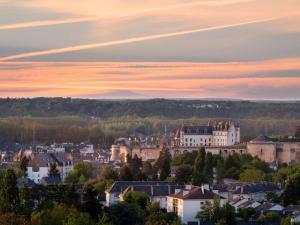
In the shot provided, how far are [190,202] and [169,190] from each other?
4.53 meters

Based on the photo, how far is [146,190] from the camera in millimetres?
49375

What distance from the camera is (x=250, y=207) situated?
44.6 m

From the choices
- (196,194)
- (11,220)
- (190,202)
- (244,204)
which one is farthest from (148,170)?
(11,220)

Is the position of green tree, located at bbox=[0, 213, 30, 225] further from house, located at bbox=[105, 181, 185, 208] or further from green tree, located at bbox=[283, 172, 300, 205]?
green tree, located at bbox=[283, 172, 300, 205]

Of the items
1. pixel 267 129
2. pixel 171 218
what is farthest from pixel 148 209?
pixel 267 129

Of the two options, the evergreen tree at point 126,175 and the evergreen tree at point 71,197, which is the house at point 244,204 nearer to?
the evergreen tree at point 71,197

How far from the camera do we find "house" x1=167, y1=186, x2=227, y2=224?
4402 cm

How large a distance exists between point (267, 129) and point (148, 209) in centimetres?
8626

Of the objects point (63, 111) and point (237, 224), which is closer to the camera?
point (237, 224)

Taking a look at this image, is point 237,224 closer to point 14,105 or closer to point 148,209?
point 148,209

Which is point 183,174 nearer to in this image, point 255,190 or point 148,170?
point 255,190

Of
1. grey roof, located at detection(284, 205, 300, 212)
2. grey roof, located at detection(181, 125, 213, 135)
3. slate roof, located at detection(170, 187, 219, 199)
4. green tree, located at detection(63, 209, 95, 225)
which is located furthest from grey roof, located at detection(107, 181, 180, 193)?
grey roof, located at detection(181, 125, 213, 135)

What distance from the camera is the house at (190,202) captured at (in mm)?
44019

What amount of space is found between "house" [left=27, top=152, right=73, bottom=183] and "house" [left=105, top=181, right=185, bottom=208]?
14.6m
